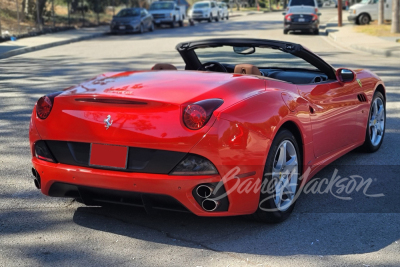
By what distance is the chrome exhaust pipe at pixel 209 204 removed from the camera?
3981mm

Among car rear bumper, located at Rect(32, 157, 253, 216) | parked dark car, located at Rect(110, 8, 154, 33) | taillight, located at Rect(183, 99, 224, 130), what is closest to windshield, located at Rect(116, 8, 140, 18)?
parked dark car, located at Rect(110, 8, 154, 33)

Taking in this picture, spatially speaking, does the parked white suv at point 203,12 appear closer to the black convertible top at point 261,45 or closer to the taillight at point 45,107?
the black convertible top at point 261,45

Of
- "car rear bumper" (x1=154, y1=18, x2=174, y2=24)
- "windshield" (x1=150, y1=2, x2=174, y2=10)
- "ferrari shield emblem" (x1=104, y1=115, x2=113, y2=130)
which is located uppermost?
"windshield" (x1=150, y1=2, x2=174, y2=10)

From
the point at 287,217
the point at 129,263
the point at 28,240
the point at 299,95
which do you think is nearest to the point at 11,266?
the point at 28,240

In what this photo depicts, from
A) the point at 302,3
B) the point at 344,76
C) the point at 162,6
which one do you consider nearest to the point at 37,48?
the point at 302,3

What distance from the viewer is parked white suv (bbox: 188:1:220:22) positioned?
153ft

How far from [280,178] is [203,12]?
4343 cm

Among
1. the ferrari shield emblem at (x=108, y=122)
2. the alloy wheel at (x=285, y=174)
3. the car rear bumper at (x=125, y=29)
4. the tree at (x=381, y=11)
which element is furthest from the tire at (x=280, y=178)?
the car rear bumper at (x=125, y=29)

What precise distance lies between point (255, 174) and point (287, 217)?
0.65 metres

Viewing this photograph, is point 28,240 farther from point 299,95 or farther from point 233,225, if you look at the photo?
point 299,95

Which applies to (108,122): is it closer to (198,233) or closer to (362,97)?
(198,233)

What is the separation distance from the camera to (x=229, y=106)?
4051 mm

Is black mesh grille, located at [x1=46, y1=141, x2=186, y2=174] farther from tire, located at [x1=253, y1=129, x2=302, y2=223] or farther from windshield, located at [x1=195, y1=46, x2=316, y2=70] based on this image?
windshield, located at [x1=195, y1=46, x2=316, y2=70]

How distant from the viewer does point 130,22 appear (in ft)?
106
